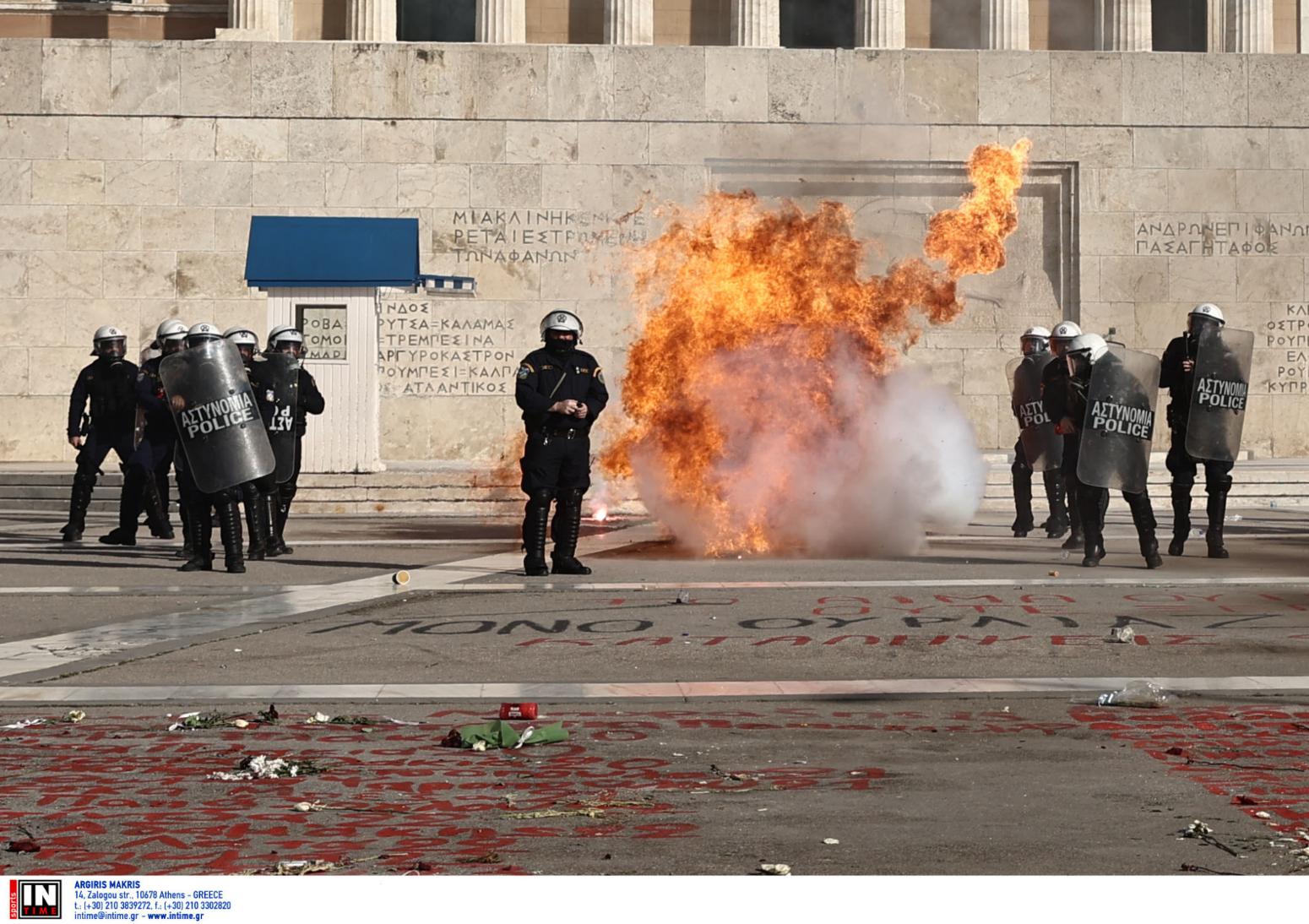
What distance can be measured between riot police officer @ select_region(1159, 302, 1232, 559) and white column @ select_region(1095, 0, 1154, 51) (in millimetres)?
19880

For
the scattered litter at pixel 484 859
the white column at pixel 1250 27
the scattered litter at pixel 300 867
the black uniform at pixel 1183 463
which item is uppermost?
the white column at pixel 1250 27

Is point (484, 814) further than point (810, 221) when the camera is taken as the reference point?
No

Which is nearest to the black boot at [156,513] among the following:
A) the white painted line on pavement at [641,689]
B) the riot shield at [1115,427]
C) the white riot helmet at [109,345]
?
the white riot helmet at [109,345]

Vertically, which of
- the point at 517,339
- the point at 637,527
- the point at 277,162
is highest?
the point at 277,162

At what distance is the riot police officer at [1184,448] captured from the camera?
54.2ft

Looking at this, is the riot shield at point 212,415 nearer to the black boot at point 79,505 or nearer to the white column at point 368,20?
the black boot at point 79,505

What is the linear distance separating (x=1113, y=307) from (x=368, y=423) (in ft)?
41.2

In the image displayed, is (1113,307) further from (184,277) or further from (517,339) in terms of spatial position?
(184,277)

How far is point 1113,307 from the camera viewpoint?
3067 centimetres

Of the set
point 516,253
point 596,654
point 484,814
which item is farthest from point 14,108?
point 484,814

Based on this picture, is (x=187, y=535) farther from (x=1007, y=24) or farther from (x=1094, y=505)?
(x=1007, y=24)

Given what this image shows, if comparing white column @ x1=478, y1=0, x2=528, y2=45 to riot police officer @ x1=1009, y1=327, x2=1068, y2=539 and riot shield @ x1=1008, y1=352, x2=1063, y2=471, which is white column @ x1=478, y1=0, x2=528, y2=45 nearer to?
riot police officer @ x1=1009, y1=327, x2=1068, y2=539

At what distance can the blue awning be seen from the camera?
2409 cm

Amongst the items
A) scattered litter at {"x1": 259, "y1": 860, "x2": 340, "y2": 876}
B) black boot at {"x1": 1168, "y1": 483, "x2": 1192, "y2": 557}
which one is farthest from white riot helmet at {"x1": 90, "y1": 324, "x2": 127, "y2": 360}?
scattered litter at {"x1": 259, "y1": 860, "x2": 340, "y2": 876}
